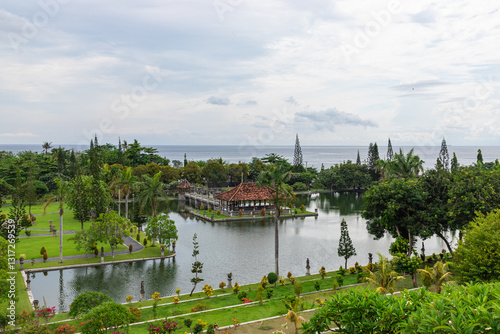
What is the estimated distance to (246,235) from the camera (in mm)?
36531

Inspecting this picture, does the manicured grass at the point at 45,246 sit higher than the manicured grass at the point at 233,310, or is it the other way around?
the manicured grass at the point at 45,246

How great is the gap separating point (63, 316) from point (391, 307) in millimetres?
14251

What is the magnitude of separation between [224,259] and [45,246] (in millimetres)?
14312

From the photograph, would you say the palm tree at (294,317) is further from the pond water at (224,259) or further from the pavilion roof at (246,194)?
the pavilion roof at (246,194)

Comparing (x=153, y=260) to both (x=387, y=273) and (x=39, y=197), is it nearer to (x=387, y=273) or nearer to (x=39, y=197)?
(x=387, y=273)

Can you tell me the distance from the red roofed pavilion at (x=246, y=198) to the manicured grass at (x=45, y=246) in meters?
19.7

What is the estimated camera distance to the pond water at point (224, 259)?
2209 centimetres

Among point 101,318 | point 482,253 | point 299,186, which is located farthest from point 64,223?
point 299,186

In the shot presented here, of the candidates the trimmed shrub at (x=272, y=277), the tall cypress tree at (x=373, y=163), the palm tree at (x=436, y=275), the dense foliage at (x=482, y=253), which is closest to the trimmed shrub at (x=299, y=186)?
the tall cypress tree at (x=373, y=163)

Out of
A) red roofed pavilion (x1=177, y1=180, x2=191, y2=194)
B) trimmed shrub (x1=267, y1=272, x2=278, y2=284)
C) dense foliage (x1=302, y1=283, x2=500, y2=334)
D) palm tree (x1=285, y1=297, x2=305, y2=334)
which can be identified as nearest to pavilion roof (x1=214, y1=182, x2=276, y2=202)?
red roofed pavilion (x1=177, y1=180, x2=191, y2=194)

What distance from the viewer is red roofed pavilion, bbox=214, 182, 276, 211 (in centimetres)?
4781

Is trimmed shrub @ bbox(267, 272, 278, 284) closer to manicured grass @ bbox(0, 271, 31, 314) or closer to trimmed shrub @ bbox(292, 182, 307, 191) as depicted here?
manicured grass @ bbox(0, 271, 31, 314)

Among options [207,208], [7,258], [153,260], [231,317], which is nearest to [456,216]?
[231,317]

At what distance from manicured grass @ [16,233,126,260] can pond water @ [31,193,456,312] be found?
146 inches
